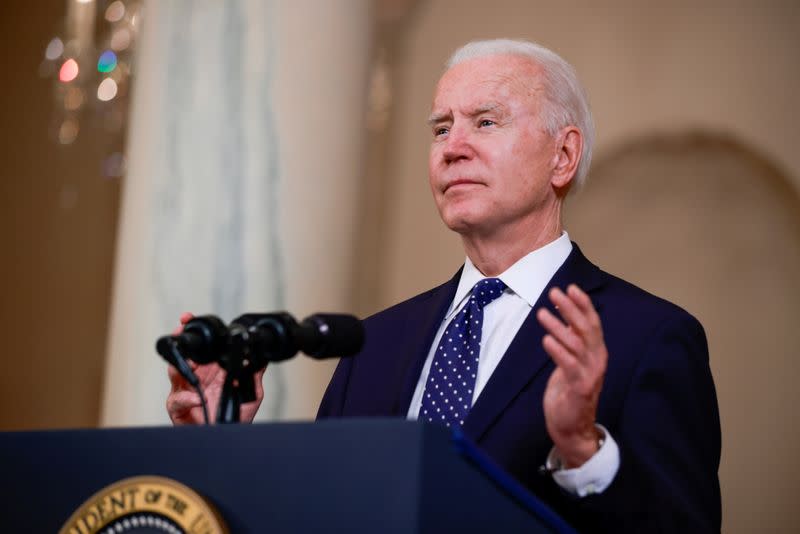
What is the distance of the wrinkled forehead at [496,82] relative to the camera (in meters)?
2.68

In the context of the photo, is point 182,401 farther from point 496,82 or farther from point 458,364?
point 496,82

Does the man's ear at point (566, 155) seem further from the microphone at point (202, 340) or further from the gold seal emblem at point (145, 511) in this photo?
the gold seal emblem at point (145, 511)

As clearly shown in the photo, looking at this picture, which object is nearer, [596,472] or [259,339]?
[259,339]

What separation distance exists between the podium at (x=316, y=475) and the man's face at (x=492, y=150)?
43.8 inches

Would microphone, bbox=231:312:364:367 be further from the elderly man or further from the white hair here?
the white hair

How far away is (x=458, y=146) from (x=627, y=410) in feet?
2.74

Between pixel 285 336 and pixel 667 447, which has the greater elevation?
pixel 285 336

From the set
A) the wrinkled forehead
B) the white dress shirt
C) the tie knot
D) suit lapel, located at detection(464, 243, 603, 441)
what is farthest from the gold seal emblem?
the wrinkled forehead

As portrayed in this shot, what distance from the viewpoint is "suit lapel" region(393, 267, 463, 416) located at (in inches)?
94.4

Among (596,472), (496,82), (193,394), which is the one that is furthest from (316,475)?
(496,82)

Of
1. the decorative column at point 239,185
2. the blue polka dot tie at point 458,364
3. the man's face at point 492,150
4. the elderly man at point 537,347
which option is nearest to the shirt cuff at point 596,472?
the elderly man at point 537,347

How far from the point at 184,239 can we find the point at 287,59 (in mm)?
667

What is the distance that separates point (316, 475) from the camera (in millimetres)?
1374

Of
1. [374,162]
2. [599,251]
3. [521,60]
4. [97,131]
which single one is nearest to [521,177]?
[521,60]
